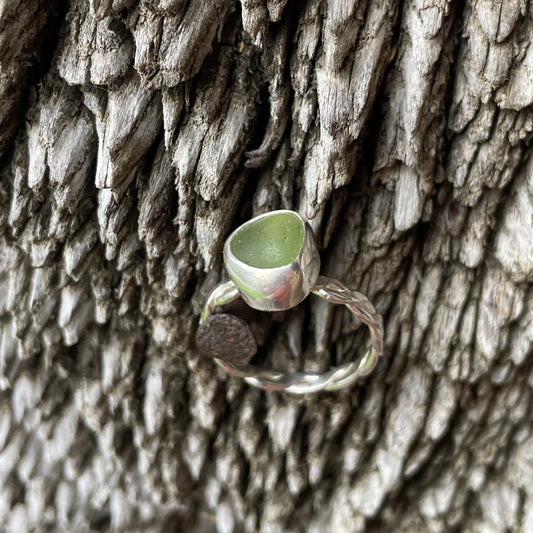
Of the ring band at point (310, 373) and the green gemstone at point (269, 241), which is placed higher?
the green gemstone at point (269, 241)

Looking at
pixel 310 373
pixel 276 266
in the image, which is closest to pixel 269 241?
pixel 276 266

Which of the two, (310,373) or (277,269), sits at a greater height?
(277,269)

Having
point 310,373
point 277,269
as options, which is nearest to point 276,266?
point 277,269

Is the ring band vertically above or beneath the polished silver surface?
beneath

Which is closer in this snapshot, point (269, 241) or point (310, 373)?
point (269, 241)

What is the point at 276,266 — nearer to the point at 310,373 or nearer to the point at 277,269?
the point at 277,269
